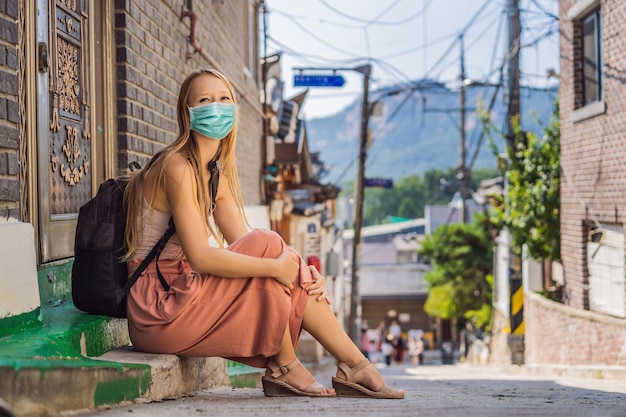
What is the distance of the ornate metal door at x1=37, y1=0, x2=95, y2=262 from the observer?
4.43m

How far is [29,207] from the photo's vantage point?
4.22m

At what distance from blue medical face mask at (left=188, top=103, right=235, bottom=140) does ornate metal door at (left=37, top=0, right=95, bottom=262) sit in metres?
0.89

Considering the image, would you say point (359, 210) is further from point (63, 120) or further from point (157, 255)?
point (157, 255)

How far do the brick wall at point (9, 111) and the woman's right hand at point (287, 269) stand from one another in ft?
4.09

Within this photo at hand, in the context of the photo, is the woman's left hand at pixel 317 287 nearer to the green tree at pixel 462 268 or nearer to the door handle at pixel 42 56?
the door handle at pixel 42 56

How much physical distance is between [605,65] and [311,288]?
7954mm

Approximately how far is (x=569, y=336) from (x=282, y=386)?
8570mm

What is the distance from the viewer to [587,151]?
11.5 meters

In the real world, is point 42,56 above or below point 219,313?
above

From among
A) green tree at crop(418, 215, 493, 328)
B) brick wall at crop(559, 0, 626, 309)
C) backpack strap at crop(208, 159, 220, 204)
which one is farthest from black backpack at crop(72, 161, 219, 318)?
green tree at crop(418, 215, 493, 328)

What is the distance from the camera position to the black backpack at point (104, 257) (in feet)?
12.7

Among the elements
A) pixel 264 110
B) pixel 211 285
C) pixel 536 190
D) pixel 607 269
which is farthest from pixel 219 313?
pixel 536 190

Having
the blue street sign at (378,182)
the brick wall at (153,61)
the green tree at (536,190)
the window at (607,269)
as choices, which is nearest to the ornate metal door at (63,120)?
the brick wall at (153,61)

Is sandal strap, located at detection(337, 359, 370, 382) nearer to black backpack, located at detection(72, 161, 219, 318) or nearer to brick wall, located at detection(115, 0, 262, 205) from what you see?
black backpack, located at detection(72, 161, 219, 318)
